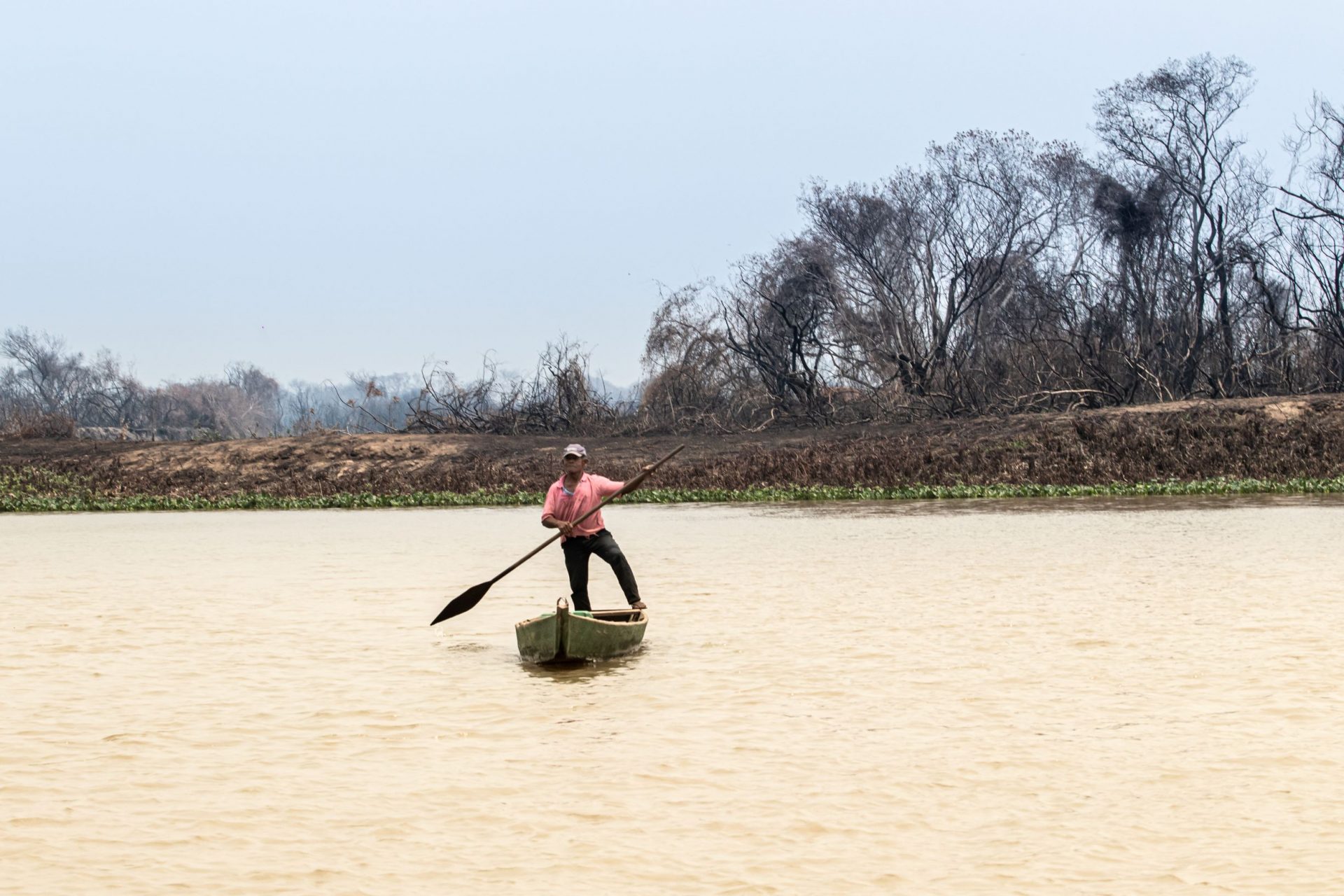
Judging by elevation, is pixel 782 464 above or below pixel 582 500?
above

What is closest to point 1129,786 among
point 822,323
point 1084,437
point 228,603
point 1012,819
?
point 1012,819

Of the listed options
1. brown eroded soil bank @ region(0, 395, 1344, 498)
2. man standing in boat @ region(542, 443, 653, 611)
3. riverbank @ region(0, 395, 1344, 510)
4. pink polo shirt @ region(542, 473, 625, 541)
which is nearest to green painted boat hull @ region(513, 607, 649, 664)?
man standing in boat @ region(542, 443, 653, 611)

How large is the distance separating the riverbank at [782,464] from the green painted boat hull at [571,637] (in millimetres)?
20263

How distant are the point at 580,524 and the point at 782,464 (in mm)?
22321

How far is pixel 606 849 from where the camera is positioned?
6.32 metres

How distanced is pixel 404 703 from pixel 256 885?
3.60 m

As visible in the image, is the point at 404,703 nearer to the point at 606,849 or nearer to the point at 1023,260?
the point at 606,849

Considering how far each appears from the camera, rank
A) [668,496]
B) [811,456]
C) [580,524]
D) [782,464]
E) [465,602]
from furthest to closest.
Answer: [811,456] < [782,464] < [668,496] < [465,602] < [580,524]

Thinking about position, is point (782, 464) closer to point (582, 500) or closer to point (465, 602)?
point (465, 602)

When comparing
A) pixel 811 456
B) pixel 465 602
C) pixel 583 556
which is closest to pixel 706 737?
pixel 583 556

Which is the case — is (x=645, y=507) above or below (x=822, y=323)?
below

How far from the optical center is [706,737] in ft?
27.3

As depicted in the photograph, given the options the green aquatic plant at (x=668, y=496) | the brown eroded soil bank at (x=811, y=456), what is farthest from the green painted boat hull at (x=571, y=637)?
the brown eroded soil bank at (x=811, y=456)

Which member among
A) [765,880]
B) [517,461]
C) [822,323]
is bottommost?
[765,880]
